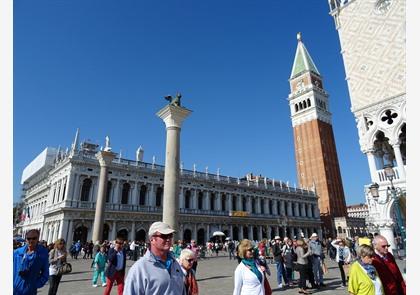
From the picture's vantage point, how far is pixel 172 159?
10.3 m

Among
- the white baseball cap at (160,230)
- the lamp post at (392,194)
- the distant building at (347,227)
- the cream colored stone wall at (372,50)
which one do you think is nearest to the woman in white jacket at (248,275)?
the white baseball cap at (160,230)

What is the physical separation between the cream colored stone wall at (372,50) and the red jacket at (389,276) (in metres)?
13.0

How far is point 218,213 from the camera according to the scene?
37.4 meters

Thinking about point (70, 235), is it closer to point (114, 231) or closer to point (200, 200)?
point (114, 231)

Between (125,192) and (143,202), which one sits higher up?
(125,192)

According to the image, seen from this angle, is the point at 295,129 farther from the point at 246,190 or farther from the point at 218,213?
the point at 218,213

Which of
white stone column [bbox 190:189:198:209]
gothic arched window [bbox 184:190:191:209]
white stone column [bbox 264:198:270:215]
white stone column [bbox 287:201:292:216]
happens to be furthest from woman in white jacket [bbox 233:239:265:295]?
white stone column [bbox 287:201:292:216]

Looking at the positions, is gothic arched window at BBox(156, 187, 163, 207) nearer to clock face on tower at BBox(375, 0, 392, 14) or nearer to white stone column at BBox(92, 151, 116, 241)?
white stone column at BBox(92, 151, 116, 241)

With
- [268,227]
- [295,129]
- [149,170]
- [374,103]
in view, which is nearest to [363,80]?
[374,103]

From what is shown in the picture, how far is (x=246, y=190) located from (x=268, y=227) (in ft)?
23.1

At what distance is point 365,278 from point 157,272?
8.74 feet

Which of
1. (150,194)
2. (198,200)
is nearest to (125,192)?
(150,194)

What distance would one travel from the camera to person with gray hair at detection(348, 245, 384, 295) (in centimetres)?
337

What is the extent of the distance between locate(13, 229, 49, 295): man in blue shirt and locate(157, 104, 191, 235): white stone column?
19.9ft
